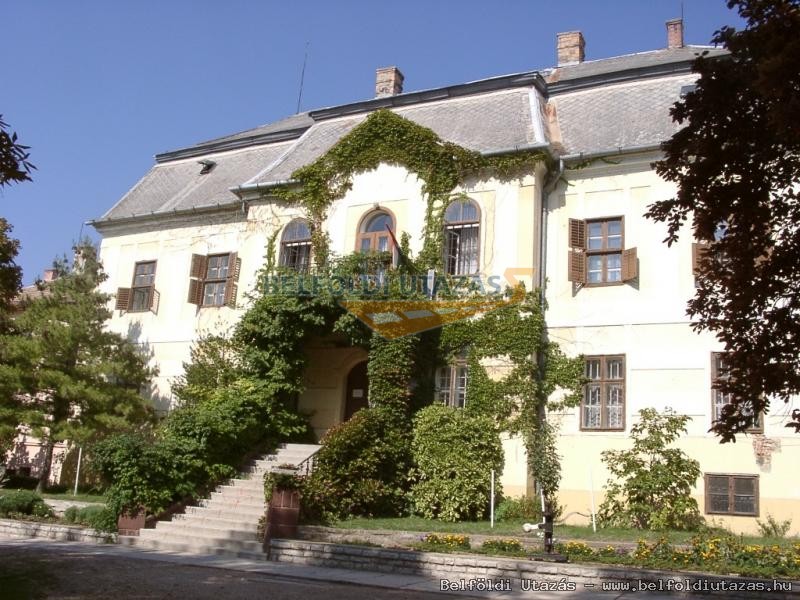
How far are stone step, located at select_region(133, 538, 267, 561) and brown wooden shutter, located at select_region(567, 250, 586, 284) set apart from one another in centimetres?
888

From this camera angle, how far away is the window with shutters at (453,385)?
55.8ft

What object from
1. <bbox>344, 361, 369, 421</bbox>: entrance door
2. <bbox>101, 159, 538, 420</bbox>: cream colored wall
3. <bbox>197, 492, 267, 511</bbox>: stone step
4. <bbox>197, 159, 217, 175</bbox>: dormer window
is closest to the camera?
<bbox>197, 492, 267, 511</bbox>: stone step

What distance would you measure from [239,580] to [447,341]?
27.2 ft

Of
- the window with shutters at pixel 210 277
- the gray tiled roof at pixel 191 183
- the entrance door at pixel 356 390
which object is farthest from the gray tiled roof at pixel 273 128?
the entrance door at pixel 356 390

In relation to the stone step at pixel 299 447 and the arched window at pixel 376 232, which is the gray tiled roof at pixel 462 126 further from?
the stone step at pixel 299 447

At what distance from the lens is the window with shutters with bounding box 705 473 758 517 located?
575 inches

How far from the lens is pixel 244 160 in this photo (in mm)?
24047

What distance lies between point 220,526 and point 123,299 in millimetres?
11256

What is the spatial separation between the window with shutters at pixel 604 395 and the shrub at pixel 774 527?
3.10 meters

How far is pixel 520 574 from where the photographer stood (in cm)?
982

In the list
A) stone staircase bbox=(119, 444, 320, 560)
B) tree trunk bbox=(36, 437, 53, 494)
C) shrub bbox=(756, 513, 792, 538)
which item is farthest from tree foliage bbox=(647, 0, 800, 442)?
tree trunk bbox=(36, 437, 53, 494)

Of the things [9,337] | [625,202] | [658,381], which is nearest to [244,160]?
[9,337]

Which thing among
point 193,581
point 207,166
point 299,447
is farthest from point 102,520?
point 207,166

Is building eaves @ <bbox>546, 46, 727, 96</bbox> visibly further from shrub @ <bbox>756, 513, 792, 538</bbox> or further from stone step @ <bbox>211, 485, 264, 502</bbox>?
stone step @ <bbox>211, 485, 264, 502</bbox>
